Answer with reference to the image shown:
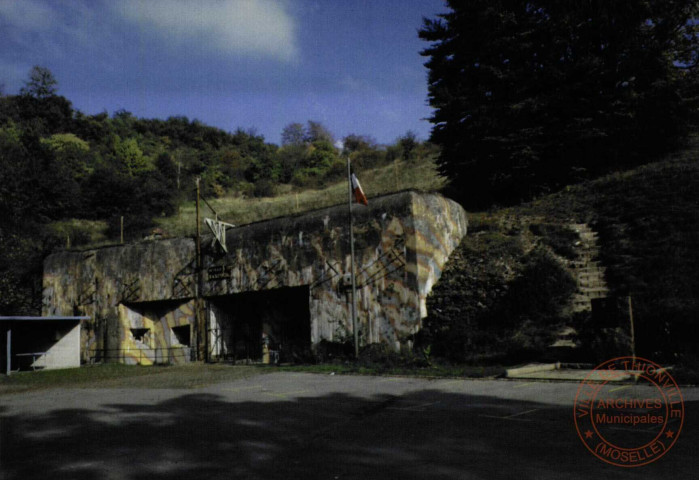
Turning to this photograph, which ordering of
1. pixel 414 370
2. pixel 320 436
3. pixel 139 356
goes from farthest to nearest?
pixel 139 356 → pixel 414 370 → pixel 320 436

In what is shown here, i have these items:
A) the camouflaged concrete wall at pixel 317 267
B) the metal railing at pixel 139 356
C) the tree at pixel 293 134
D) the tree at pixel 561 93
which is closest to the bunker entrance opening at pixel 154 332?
the metal railing at pixel 139 356

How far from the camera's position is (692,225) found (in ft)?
50.2

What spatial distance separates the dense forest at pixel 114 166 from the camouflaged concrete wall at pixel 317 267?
6003 millimetres

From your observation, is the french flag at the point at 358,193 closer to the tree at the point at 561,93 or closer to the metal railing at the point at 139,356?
the tree at the point at 561,93

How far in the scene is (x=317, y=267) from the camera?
18047 millimetres

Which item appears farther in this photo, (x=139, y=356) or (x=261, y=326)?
(x=139, y=356)

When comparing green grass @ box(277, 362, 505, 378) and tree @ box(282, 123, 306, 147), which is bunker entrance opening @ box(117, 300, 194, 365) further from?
tree @ box(282, 123, 306, 147)

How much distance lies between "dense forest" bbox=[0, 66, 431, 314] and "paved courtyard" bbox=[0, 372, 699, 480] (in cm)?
2244

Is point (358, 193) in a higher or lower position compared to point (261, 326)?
higher

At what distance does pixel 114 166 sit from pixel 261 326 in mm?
43106

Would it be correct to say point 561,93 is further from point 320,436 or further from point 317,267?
point 320,436

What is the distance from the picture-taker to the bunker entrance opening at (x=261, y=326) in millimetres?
19688

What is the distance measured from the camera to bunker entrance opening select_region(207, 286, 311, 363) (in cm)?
1969

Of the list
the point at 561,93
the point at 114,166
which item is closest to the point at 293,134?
the point at 114,166
